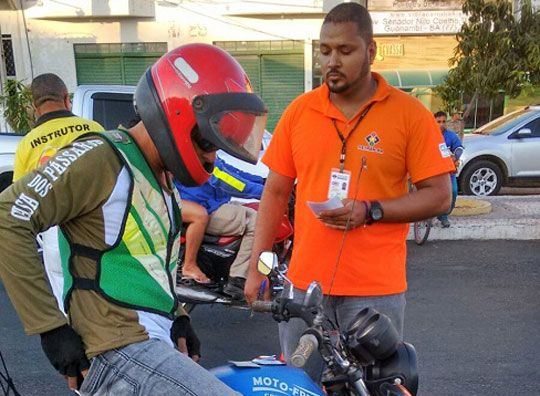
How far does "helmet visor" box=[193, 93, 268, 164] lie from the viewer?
1610 mm

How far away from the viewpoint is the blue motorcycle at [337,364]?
5.32 ft

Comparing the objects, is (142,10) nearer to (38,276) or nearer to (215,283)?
(215,283)

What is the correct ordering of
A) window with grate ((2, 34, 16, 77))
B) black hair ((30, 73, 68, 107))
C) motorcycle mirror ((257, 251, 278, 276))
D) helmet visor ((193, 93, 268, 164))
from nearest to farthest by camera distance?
helmet visor ((193, 93, 268, 164)), motorcycle mirror ((257, 251, 278, 276)), black hair ((30, 73, 68, 107)), window with grate ((2, 34, 16, 77))

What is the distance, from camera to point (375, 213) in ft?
7.33

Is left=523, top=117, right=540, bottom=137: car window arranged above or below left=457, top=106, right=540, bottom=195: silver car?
above

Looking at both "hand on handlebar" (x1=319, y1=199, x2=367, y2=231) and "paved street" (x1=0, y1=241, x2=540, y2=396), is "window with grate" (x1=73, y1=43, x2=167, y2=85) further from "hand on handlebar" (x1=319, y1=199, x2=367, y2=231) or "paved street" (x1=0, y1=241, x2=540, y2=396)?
"hand on handlebar" (x1=319, y1=199, x2=367, y2=231)

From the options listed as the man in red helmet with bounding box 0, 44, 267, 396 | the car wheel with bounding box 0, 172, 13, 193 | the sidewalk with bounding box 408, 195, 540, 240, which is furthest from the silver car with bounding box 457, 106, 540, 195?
the man in red helmet with bounding box 0, 44, 267, 396

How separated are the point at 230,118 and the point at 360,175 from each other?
88 cm

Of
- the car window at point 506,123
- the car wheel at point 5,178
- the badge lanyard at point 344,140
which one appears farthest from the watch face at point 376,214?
the car window at point 506,123

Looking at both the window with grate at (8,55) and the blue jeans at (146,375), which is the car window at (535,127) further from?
the window with grate at (8,55)

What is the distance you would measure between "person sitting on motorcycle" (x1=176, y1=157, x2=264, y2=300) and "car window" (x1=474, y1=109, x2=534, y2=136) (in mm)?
7318

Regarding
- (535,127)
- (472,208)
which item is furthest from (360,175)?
(535,127)

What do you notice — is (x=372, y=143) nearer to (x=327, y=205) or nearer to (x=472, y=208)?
(x=327, y=205)

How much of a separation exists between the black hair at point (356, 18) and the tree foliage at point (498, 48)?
600 centimetres
